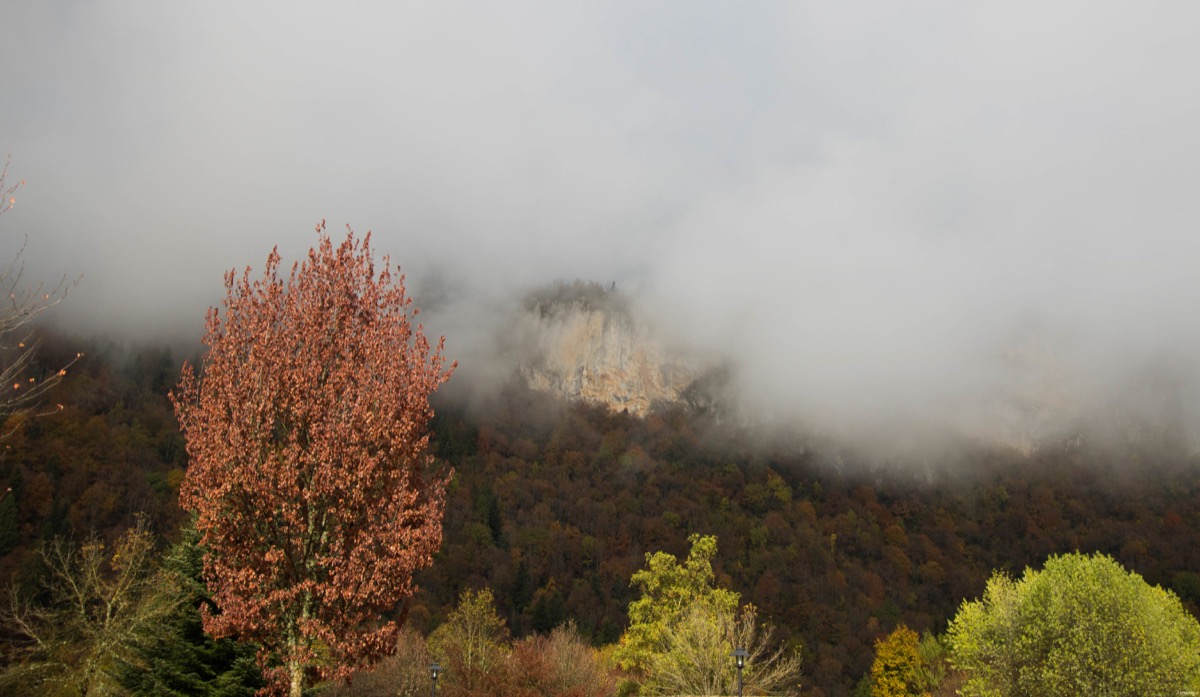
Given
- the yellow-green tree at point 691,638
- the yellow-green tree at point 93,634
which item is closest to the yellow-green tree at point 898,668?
the yellow-green tree at point 691,638

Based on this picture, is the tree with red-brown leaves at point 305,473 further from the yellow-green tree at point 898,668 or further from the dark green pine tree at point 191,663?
the yellow-green tree at point 898,668

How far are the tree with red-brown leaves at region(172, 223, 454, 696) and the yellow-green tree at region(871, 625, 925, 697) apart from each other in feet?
210

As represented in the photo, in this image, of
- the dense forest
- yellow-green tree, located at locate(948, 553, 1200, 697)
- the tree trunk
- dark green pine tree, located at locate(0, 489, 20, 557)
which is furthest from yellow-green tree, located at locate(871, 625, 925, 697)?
dark green pine tree, located at locate(0, 489, 20, 557)

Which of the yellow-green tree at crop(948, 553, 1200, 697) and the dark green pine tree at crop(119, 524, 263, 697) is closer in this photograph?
the dark green pine tree at crop(119, 524, 263, 697)

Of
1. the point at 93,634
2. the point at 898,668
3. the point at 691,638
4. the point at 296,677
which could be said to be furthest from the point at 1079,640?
the point at 93,634

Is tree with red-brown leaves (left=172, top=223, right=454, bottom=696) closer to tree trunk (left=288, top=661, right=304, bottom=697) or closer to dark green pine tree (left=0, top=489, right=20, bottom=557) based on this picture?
tree trunk (left=288, top=661, right=304, bottom=697)

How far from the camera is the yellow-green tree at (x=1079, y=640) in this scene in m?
29.3

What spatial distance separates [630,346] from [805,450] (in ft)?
154

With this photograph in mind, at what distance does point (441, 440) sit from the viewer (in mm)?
134125

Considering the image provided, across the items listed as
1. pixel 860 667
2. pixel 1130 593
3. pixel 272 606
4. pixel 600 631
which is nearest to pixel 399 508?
pixel 272 606

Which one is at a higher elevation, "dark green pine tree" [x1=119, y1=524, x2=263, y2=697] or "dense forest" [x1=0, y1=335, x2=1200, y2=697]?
"dense forest" [x1=0, y1=335, x2=1200, y2=697]

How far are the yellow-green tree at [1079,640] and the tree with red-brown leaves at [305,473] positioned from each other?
3056 centimetres

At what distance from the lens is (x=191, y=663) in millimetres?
19312

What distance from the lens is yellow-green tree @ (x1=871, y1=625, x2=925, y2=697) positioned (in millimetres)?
63594
